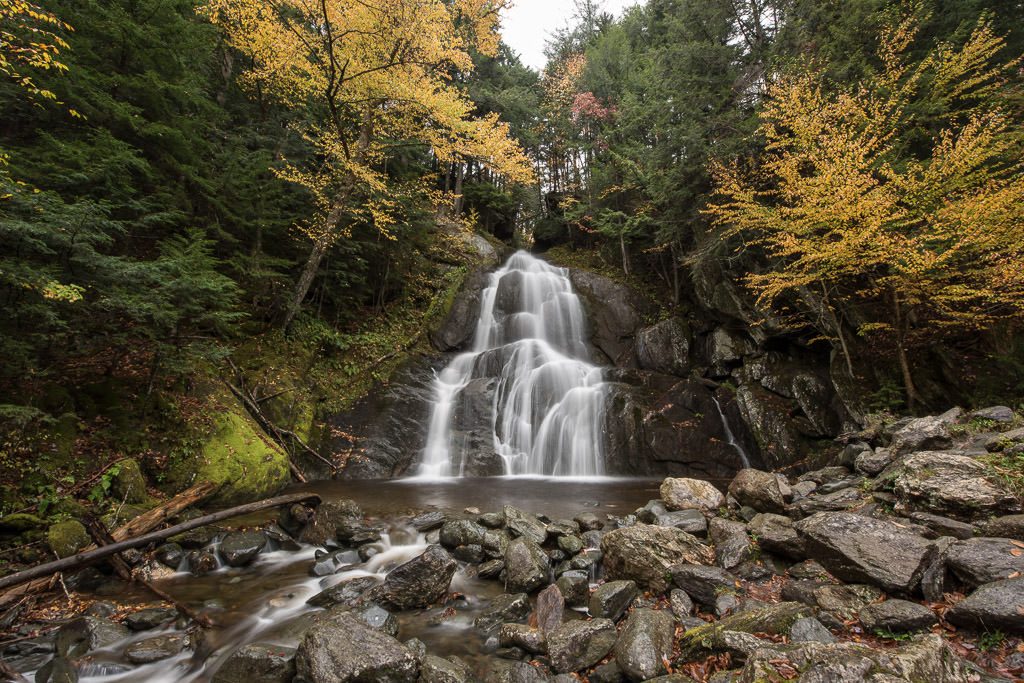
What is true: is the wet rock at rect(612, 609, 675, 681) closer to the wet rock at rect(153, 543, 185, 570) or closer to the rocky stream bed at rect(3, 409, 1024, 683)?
the rocky stream bed at rect(3, 409, 1024, 683)

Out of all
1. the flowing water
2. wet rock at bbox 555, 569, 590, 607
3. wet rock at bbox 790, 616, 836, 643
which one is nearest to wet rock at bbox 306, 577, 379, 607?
the flowing water

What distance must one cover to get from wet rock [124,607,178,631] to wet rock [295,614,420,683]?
1829 millimetres

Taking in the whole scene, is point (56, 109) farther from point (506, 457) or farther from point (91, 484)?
point (506, 457)

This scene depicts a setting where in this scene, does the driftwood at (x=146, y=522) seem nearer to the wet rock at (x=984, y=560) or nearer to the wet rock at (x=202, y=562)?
the wet rock at (x=202, y=562)

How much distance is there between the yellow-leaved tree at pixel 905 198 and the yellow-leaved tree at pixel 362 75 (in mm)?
6424

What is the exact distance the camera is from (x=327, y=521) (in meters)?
6.16

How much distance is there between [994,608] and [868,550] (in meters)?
1.01

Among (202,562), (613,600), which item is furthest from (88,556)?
(613,600)

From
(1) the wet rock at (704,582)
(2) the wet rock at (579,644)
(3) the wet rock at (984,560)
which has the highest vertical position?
(3) the wet rock at (984,560)

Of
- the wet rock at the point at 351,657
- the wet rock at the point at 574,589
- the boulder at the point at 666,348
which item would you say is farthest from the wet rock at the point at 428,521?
the boulder at the point at 666,348

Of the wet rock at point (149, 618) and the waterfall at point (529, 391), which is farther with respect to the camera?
the waterfall at point (529, 391)

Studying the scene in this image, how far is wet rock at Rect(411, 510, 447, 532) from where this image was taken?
21.2 feet

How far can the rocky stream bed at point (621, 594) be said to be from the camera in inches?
116

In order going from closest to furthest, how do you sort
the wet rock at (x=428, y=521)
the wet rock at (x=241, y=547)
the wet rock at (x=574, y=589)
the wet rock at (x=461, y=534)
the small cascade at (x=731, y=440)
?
the wet rock at (x=574, y=589) → the wet rock at (x=241, y=547) → the wet rock at (x=461, y=534) → the wet rock at (x=428, y=521) → the small cascade at (x=731, y=440)
